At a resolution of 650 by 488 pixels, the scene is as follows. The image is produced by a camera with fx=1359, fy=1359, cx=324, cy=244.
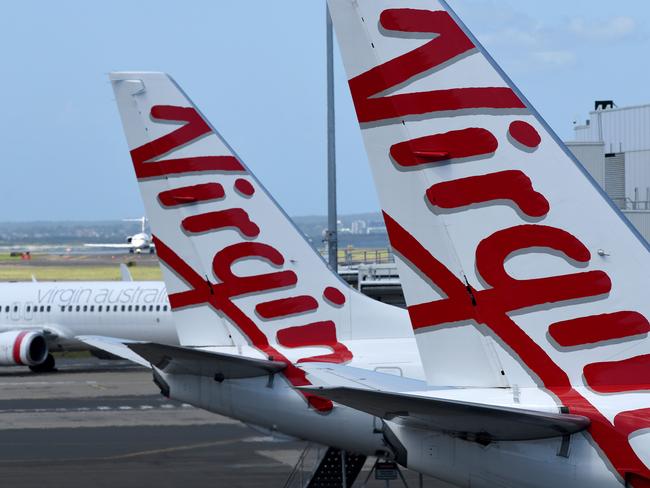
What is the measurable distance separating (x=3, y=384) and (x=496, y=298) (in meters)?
38.5

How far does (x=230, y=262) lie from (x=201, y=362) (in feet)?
11.9

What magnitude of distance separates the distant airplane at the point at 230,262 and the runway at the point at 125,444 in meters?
6.82

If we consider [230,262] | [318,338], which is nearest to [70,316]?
[230,262]

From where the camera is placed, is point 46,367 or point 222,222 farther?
point 46,367

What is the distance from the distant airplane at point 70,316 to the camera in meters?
48.6

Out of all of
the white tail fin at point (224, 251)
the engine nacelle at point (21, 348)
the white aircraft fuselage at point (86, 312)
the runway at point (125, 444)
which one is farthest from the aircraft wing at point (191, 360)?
the white aircraft fuselage at point (86, 312)

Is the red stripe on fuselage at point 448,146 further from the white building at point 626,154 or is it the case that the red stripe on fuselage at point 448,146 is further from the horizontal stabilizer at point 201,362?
the white building at point 626,154

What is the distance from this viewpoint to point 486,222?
31.9 ft

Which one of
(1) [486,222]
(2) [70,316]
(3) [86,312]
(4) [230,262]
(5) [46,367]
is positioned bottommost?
(5) [46,367]

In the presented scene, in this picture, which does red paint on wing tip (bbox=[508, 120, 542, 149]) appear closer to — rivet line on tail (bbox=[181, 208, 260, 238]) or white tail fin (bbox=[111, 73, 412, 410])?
white tail fin (bbox=[111, 73, 412, 410])

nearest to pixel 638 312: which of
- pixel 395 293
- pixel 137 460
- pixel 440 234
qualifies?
pixel 440 234

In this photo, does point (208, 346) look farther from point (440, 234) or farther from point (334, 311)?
point (440, 234)

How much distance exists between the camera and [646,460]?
8.77 metres

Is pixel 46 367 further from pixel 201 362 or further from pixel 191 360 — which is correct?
pixel 191 360
